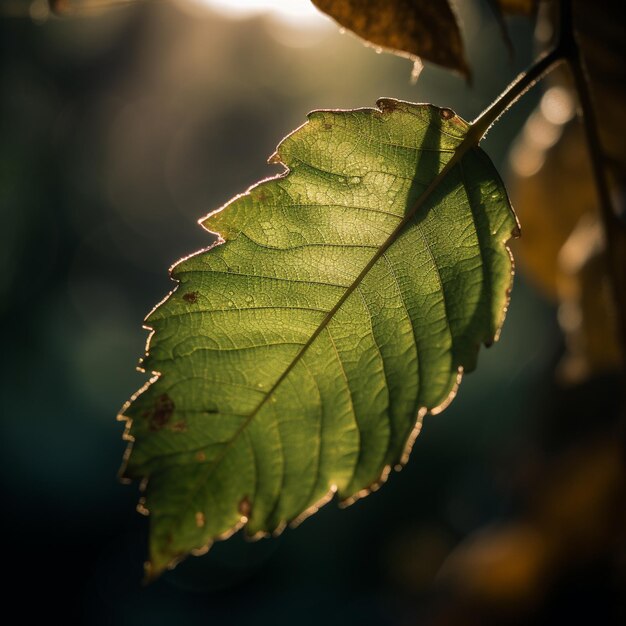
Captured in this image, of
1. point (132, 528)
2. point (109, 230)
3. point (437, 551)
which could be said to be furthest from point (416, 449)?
point (437, 551)

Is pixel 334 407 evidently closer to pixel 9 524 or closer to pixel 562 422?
pixel 562 422

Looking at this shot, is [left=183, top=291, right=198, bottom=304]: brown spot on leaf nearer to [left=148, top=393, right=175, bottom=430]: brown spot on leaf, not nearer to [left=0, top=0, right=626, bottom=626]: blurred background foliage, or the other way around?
[left=148, top=393, right=175, bottom=430]: brown spot on leaf

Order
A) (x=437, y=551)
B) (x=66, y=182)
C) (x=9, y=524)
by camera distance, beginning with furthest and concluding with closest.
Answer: (x=66, y=182) < (x=9, y=524) < (x=437, y=551)

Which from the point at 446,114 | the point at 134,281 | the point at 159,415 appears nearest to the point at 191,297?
the point at 159,415

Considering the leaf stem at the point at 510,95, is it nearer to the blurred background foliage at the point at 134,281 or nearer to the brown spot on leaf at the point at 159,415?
the brown spot on leaf at the point at 159,415

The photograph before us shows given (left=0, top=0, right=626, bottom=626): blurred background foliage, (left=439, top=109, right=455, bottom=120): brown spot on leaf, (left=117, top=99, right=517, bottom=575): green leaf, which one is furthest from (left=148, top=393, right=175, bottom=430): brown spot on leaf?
(left=0, top=0, right=626, bottom=626): blurred background foliage

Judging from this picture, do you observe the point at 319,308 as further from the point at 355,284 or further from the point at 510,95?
the point at 510,95
